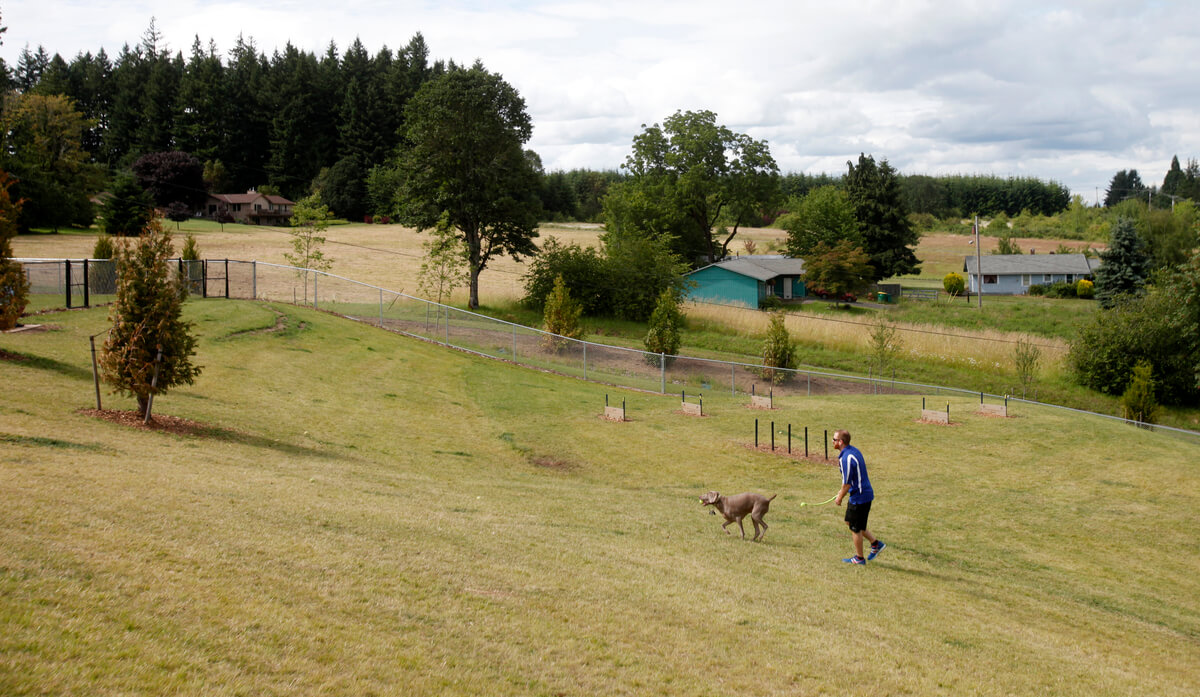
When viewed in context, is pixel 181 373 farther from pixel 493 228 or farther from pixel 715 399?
pixel 493 228

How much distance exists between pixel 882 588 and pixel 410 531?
666cm

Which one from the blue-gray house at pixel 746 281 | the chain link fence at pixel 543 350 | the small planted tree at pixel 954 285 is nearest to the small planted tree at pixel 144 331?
the chain link fence at pixel 543 350

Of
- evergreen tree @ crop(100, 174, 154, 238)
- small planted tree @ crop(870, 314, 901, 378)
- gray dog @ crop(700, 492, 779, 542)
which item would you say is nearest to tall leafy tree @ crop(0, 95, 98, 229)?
evergreen tree @ crop(100, 174, 154, 238)

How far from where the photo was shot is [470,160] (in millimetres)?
52281

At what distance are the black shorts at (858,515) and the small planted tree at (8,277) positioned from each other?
74.1ft

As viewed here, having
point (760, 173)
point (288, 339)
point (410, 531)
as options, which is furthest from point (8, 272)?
point (760, 173)

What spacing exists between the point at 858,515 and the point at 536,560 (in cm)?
505

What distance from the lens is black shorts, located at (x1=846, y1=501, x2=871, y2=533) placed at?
11906mm

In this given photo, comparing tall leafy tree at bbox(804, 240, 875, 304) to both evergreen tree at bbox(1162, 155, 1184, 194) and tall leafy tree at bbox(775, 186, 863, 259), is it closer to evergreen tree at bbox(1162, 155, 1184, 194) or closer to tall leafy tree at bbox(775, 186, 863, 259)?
tall leafy tree at bbox(775, 186, 863, 259)

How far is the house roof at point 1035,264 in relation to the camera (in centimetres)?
8400

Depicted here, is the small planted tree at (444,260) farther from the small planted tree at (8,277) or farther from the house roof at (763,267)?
the small planted tree at (8,277)

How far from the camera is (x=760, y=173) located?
264 feet

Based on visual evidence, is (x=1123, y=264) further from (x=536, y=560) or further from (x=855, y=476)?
(x=536, y=560)

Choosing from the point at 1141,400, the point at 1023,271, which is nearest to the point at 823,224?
the point at 1023,271
